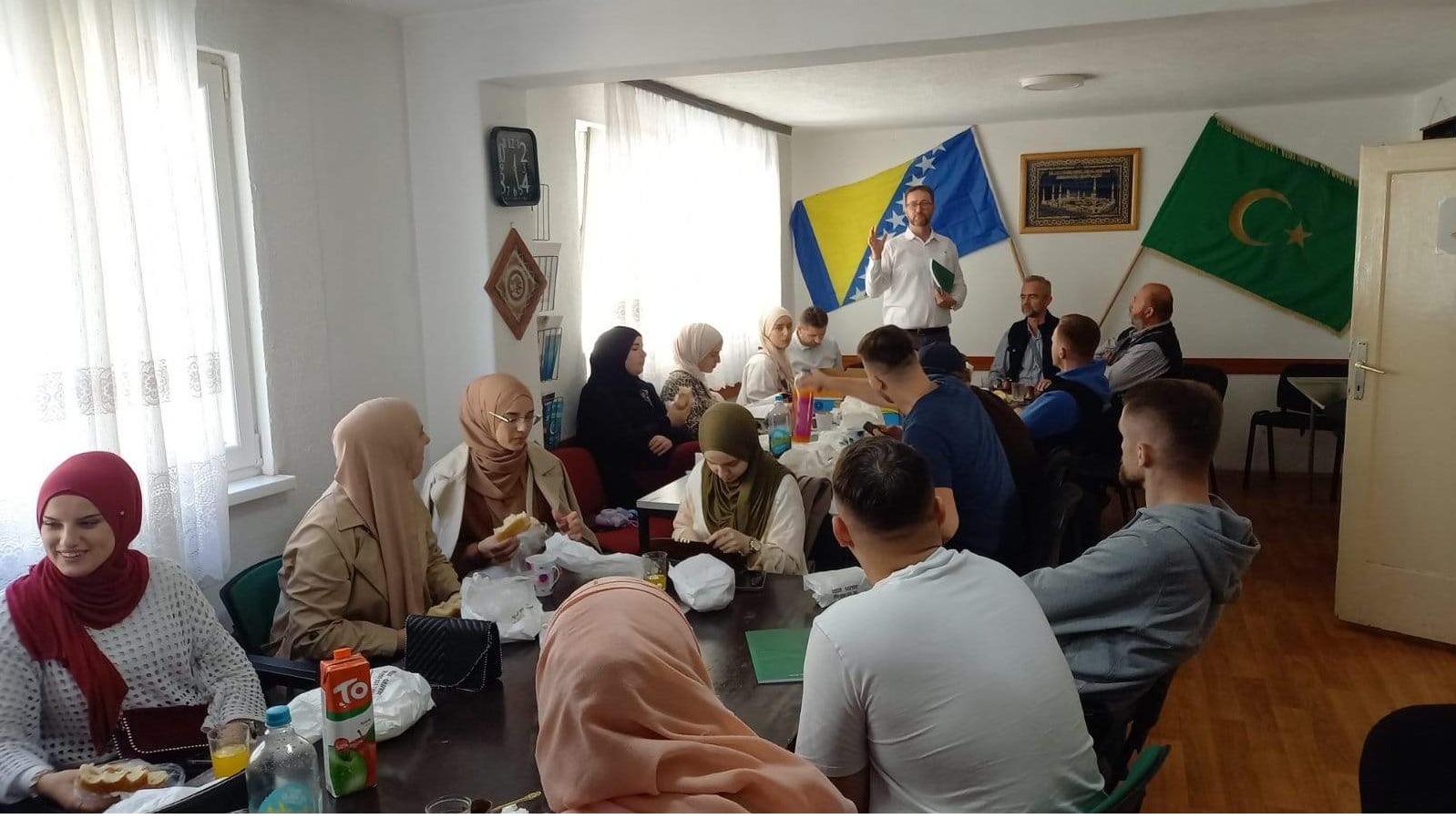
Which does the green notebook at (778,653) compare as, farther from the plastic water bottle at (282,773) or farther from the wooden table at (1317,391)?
the wooden table at (1317,391)

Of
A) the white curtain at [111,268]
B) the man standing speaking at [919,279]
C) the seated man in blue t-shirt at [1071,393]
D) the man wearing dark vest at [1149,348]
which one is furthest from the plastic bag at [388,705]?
the man standing speaking at [919,279]

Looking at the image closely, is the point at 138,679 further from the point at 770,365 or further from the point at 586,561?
the point at 770,365

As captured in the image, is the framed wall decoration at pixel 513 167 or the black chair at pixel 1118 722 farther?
the framed wall decoration at pixel 513 167

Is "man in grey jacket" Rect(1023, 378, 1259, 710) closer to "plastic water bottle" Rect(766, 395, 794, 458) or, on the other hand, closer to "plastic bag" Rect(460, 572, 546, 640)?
"plastic bag" Rect(460, 572, 546, 640)

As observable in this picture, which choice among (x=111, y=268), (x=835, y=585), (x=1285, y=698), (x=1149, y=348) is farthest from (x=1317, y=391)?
(x=111, y=268)

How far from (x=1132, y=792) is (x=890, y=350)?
6.08ft

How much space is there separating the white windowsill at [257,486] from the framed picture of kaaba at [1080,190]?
241 inches

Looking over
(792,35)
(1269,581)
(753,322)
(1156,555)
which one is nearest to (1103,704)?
(1156,555)

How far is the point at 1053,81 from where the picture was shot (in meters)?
5.81

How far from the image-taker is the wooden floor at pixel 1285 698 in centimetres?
302

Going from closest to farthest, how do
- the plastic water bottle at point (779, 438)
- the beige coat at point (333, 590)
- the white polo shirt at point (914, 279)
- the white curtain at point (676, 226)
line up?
the beige coat at point (333, 590), the plastic water bottle at point (779, 438), the white curtain at point (676, 226), the white polo shirt at point (914, 279)

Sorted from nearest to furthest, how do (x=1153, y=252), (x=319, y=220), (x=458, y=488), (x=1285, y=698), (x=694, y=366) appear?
(x=458, y=488), (x=319, y=220), (x=1285, y=698), (x=694, y=366), (x=1153, y=252)

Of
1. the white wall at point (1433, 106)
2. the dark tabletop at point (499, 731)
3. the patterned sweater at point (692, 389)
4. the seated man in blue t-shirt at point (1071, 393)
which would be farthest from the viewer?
the white wall at point (1433, 106)

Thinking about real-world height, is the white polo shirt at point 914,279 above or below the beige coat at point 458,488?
above
